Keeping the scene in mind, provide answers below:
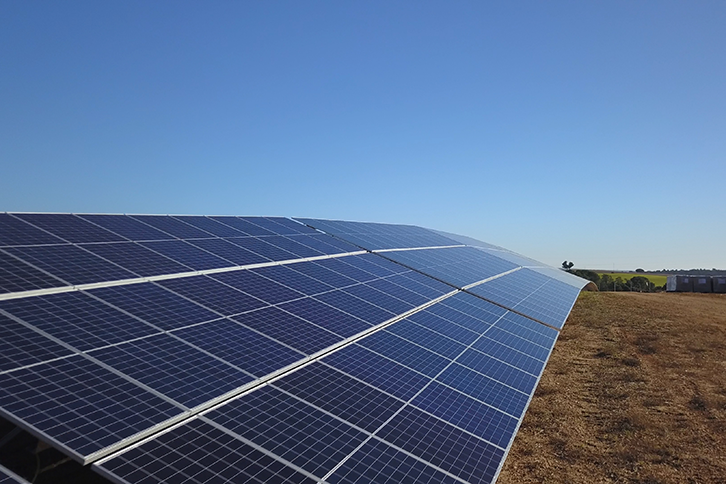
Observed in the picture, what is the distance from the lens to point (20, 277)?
9.10 metres

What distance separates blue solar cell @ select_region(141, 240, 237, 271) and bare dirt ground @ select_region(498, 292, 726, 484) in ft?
31.6

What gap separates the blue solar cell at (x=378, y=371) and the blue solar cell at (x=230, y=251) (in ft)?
18.8

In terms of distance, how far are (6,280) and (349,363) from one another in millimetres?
6716

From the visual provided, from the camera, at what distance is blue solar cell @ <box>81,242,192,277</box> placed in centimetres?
1134

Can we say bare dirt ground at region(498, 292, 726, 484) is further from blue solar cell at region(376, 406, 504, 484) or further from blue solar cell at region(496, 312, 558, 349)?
blue solar cell at region(376, 406, 504, 484)

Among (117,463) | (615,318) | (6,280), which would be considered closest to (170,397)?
(117,463)

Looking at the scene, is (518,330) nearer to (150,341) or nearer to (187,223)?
(150,341)

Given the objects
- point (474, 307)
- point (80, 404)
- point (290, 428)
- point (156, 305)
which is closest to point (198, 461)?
point (290, 428)

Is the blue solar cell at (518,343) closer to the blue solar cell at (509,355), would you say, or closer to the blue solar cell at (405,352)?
the blue solar cell at (509,355)

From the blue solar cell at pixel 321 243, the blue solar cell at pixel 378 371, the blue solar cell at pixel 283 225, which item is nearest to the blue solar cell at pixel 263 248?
the blue solar cell at pixel 321 243

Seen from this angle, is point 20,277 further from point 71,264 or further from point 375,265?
point 375,265

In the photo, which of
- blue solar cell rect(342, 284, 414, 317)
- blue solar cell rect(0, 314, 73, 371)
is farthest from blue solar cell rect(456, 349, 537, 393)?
blue solar cell rect(0, 314, 73, 371)

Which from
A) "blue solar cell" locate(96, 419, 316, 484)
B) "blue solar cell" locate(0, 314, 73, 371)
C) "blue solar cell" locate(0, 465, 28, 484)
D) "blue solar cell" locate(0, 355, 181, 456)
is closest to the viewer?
"blue solar cell" locate(0, 465, 28, 484)

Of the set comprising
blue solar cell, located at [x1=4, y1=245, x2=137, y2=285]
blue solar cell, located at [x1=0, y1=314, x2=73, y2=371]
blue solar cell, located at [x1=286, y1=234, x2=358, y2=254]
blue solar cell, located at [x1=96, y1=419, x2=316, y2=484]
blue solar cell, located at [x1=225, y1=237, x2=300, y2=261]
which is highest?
blue solar cell, located at [x1=286, y1=234, x2=358, y2=254]
